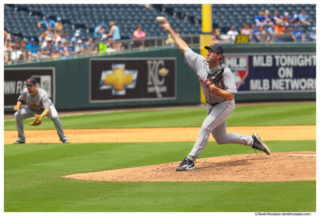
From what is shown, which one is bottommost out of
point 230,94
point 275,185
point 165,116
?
point 165,116

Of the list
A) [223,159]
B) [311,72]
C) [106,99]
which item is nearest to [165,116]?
[106,99]

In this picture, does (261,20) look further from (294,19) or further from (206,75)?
(206,75)

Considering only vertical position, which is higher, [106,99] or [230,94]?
[230,94]

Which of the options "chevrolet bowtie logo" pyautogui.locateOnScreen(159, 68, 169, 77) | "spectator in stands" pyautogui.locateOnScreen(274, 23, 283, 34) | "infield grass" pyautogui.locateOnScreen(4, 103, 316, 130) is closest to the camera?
"infield grass" pyautogui.locateOnScreen(4, 103, 316, 130)

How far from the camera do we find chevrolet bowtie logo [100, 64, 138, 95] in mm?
19297

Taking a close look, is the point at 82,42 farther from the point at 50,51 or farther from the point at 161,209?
the point at 161,209

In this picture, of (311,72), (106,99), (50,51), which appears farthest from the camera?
(311,72)

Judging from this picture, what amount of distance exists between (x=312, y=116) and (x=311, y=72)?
593cm

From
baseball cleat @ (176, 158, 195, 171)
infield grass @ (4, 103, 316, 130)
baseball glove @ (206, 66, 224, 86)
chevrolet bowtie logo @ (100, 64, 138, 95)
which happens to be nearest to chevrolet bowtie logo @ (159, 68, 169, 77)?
chevrolet bowtie logo @ (100, 64, 138, 95)

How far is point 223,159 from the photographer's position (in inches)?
320

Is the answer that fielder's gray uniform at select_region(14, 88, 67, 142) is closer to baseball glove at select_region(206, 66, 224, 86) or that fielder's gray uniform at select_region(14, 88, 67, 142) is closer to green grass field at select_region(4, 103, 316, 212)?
green grass field at select_region(4, 103, 316, 212)

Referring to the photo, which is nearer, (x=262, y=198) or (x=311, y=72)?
(x=262, y=198)

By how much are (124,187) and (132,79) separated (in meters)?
13.7

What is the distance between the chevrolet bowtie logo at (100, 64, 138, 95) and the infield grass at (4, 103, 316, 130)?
112cm
